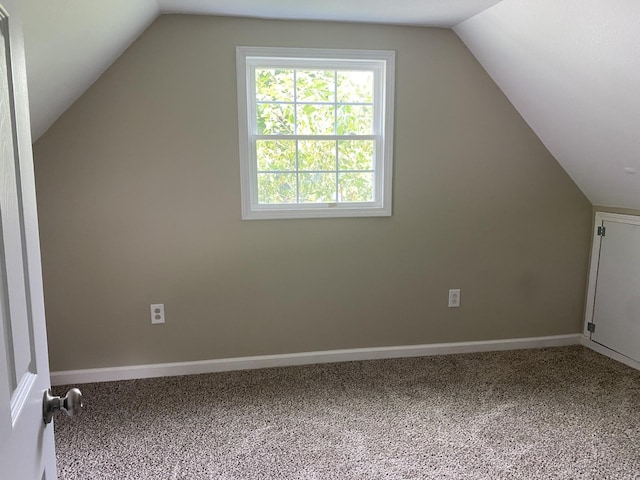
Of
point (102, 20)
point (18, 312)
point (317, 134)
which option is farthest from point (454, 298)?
point (18, 312)

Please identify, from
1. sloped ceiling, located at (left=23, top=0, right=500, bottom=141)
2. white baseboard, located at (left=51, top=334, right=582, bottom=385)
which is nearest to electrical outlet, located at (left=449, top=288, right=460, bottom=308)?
white baseboard, located at (left=51, top=334, right=582, bottom=385)

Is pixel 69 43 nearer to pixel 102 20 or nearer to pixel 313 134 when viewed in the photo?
pixel 102 20

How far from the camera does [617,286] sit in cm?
305

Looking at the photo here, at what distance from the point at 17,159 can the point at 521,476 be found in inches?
85.5

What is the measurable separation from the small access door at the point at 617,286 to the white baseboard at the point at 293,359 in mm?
266

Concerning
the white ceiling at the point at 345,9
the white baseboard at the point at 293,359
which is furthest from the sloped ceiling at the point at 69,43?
the white baseboard at the point at 293,359

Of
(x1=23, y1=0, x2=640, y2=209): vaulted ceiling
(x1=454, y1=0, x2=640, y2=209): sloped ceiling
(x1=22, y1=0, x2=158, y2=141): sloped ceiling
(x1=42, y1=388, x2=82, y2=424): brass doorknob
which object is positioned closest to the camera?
(x1=42, y1=388, x2=82, y2=424): brass doorknob

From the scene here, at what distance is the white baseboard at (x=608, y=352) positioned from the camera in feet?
9.72

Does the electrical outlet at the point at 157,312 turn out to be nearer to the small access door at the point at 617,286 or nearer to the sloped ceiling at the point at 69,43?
the sloped ceiling at the point at 69,43

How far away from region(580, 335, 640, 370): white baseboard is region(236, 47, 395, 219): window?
182cm

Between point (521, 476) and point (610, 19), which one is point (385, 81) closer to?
point (610, 19)

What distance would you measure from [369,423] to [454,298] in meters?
1.19

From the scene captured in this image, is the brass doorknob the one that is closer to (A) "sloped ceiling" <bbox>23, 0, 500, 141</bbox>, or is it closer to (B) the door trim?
(A) "sloped ceiling" <bbox>23, 0, 500, 141</bbox>

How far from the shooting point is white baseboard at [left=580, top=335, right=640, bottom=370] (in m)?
2.96
